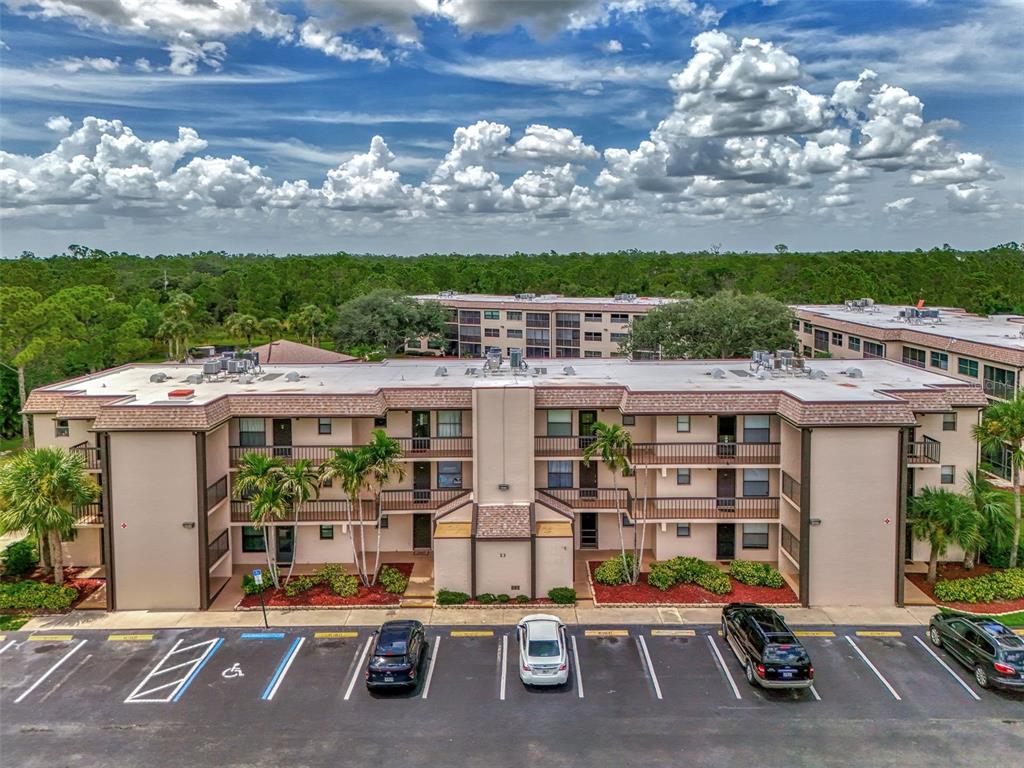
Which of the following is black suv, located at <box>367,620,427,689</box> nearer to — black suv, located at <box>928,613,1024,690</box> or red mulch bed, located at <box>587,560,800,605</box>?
red mulch bed, located at <box>587,560,800,605</box>

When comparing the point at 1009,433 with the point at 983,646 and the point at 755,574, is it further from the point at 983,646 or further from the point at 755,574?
the point at 755,574

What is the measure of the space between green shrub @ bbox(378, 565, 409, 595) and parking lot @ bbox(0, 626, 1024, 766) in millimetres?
3148

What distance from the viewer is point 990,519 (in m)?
32.5

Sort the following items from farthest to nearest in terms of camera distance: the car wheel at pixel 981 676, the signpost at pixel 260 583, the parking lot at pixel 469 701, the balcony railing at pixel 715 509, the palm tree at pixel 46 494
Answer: the balcony railing at pixel 715 509 < the palm tree at pixel 46 494 < the signpost at pixel 260 583 < the car wheel at pixel 981 676 < the parking lot at pixel 469 701

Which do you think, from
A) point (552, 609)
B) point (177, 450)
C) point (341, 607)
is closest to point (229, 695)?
point (341, 607)

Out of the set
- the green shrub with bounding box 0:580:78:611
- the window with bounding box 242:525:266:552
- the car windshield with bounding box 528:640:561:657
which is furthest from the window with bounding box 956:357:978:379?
the green shrub with bounding box 0:580:78:611

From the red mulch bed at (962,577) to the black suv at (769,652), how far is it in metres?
9.15

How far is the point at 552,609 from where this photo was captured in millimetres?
30219

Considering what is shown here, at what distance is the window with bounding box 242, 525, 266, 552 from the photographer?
34.4 meters

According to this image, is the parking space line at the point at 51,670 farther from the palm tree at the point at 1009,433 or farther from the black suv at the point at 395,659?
the palm tree at the point at 1009,433

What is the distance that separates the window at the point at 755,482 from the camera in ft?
111

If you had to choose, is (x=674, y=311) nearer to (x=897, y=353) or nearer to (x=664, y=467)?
(x=897, y=353)

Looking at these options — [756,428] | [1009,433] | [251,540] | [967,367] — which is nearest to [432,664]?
[251,540]


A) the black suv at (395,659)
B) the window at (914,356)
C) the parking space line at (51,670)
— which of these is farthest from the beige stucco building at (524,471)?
the window at (914,356)
